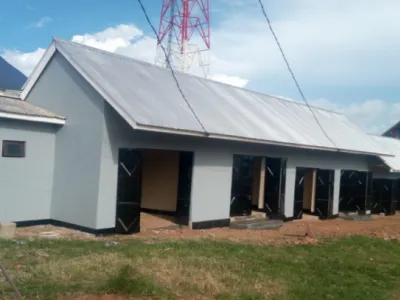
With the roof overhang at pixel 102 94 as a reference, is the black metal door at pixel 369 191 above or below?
below

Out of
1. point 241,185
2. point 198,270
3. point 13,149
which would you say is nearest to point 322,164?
point 241,185

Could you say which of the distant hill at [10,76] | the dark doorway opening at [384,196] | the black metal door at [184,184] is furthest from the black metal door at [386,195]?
the distant hill at [10,76]

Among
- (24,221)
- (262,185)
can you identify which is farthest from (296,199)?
(24,221)

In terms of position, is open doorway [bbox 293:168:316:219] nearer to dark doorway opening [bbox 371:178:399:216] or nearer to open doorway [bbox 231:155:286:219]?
open doorway [bbox 231:155:286:219]

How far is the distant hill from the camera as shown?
1958 cm

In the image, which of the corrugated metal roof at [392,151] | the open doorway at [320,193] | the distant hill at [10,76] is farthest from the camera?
the corrugated metal roof at [392,151]

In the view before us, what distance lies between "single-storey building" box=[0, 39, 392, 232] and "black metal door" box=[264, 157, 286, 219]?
0.04 meters

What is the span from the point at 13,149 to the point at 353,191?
15.0 meters

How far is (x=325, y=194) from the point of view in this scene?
19.1 metres

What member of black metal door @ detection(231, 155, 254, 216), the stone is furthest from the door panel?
the stone

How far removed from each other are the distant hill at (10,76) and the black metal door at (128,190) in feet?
34.5

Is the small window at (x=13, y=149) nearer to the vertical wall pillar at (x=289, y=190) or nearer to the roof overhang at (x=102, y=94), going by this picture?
the roof overhang at (x=102, y=94)

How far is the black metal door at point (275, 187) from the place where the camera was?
635 inches

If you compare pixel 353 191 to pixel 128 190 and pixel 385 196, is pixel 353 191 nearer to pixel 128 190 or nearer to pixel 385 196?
pixel 385 196
